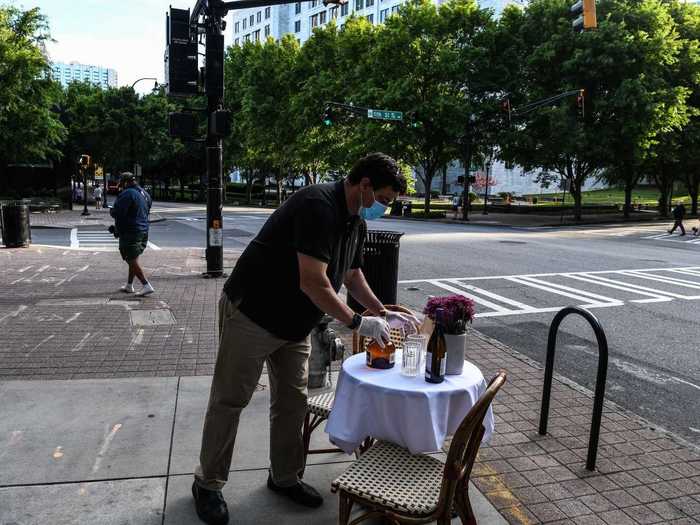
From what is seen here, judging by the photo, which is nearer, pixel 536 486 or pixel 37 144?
pixel 536 486

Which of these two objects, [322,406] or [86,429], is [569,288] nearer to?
[322,406]

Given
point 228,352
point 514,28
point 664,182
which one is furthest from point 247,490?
point 664,182

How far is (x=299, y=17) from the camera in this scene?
99.7m

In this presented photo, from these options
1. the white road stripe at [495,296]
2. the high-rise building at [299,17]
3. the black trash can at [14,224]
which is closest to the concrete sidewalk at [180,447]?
the white road stripe at [495,296]

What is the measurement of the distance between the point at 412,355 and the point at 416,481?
2.07 ft

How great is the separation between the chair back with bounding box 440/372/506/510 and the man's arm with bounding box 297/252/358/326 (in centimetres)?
77

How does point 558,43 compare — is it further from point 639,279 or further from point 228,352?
point 228,352

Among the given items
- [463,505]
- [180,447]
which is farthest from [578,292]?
[463,505]

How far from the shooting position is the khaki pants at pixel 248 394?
317cm

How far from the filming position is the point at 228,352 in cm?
319

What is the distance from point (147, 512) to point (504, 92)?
37000 mm

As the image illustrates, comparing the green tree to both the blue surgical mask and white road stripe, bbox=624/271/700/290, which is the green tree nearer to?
white road stripe, bbox=624/271/700/290

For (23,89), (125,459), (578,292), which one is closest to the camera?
(125,459)

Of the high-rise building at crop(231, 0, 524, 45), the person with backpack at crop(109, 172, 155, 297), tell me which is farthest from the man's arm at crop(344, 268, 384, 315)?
the high-rise building at crop(231, 0, 524, 45)
